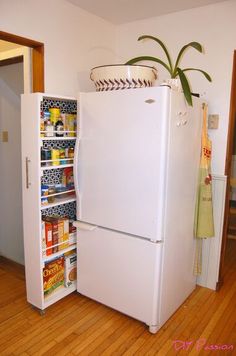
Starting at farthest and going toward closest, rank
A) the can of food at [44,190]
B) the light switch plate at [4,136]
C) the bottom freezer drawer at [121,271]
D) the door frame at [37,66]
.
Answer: the light switch plate at [4,136] < the door frame at [37,66] < the can of food at [44,190] < the bottom freezer drawer at [121,271]

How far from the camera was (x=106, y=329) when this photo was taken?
2.04 metres

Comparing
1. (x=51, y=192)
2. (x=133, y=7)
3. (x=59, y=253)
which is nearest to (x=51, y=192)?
(x=51, y=192)

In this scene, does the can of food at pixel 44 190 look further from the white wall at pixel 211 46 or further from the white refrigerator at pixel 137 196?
the white wall at pixel 211 46

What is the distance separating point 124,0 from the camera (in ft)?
7.37

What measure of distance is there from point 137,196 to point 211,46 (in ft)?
4.51

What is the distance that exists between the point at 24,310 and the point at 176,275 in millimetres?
1179

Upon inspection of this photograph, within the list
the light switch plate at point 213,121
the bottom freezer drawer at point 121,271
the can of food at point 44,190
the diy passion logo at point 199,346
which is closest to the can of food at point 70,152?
the can of food at point 44,190

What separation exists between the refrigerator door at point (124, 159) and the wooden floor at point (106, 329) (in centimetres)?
69

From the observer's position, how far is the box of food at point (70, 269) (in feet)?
7.73

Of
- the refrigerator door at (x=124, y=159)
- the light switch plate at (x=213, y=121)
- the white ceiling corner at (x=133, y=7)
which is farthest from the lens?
the light switch plate at (x=213, y=121)

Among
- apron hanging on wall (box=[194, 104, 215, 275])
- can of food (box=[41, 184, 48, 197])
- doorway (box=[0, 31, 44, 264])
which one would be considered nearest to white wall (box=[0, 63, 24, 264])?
doorway (box=[0, 31, 44, 264])

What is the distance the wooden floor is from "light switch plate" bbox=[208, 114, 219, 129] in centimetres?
141

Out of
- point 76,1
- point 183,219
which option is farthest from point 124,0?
point 183,219

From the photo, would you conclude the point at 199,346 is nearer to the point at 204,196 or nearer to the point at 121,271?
the point at 121,271
